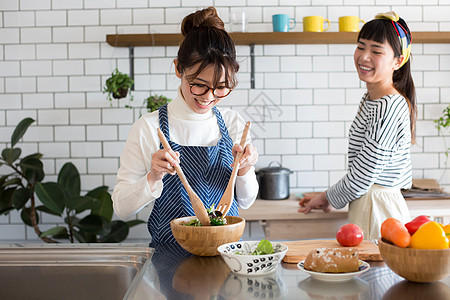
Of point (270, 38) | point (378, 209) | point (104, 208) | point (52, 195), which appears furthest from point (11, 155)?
point (378, 209)

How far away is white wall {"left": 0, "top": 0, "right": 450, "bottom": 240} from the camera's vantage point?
3746 mm

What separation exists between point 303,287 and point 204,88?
738mm

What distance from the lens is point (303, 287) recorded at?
1.28m

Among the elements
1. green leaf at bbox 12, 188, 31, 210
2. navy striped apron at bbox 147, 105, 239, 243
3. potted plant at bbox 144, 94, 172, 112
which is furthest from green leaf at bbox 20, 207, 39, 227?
navy striped apron at bbox 147, 105, 239, 243

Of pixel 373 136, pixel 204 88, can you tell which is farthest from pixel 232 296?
pixel 373 136

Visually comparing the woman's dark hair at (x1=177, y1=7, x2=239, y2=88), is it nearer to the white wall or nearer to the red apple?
the red apple

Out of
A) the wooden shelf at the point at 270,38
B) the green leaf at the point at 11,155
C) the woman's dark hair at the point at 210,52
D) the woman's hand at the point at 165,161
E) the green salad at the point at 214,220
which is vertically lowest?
the green salad at the point at 214,220

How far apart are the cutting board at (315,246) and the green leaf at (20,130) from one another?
2350 mm

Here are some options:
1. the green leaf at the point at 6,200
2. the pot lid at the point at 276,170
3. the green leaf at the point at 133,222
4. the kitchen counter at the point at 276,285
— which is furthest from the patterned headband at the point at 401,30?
the green leaf at the point at 6,200

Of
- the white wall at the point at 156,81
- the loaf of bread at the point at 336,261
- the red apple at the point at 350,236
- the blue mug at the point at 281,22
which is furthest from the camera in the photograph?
the white wall at the point at 156,81

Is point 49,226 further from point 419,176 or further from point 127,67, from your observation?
point 419,176

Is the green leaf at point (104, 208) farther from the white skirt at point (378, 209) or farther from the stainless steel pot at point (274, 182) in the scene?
the white skirt at point (378, 209)

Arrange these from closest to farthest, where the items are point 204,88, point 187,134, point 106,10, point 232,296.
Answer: point 232,296
point 204,88
point 187,134
point 106,10

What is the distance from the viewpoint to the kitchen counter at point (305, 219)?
3084mm
